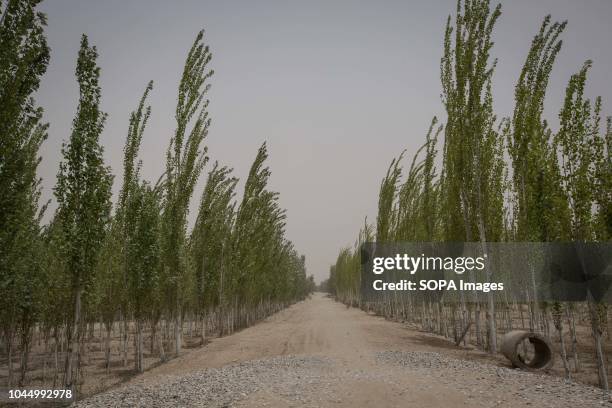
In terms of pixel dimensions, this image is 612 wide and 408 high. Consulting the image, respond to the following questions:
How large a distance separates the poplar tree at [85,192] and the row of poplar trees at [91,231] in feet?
0.10

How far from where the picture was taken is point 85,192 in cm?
1211

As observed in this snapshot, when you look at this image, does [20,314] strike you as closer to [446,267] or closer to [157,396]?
[157,396]

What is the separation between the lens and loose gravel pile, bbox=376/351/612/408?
315 inches

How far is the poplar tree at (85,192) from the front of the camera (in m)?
11.7

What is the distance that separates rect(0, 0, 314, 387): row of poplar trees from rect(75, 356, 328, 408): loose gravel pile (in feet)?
7.54

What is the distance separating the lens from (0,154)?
9.46m

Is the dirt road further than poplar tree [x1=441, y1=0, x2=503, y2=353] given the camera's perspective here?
No

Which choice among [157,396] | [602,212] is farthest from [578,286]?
[157,396]

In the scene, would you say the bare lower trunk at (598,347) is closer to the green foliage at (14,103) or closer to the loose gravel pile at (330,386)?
the loose gravel pile at (330,386)

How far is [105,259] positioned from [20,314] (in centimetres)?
394

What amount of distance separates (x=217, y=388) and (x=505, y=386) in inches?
282

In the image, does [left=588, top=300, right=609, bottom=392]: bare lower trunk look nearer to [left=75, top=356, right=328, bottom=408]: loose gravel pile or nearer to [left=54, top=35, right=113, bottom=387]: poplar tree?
[left=75, top=356, right=328, bottom=408]: loose gravel pile

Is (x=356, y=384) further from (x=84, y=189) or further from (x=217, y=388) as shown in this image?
(x=84, y=189)

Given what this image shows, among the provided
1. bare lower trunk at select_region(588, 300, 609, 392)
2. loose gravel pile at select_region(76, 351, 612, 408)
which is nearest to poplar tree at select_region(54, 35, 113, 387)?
loose gravel pile at select_region(76, 351, 612, 408)
